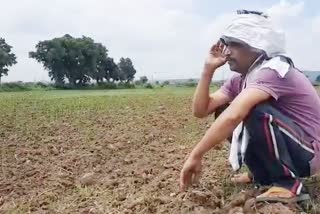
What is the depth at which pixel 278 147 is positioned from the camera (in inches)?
95.7

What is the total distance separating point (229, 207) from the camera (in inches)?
100

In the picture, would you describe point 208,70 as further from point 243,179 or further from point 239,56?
point 243,179

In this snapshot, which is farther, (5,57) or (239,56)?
(5,57)

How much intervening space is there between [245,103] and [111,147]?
8.55 feet

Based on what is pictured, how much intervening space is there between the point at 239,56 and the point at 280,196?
0.69 metres

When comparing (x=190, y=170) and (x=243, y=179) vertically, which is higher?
(x=190, y=170)

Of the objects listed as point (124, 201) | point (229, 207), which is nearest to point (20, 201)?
point (124, 201)

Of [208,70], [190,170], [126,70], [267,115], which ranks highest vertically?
[208,70]

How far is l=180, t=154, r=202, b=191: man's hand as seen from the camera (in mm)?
2445

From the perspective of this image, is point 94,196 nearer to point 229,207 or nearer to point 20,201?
point 20,201

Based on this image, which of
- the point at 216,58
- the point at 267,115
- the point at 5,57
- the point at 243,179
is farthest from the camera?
the point at 5,57

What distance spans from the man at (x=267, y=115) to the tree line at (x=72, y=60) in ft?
119

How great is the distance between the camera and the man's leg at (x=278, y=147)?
2398 mm

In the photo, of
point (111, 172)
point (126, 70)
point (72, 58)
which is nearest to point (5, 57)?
point (72, 58)
